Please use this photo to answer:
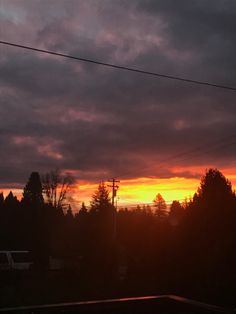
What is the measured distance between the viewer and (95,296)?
2484 centimetres

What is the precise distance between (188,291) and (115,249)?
10.7m

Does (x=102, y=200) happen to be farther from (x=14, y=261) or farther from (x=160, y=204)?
(x=160, y=204)

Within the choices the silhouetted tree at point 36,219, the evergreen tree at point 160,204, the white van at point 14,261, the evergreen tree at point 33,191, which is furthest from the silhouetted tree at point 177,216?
the evergreen tree at point 160,204

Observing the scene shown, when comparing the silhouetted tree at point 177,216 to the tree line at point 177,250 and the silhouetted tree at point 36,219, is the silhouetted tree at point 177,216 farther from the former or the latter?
the silhouetted tree at point 36,219

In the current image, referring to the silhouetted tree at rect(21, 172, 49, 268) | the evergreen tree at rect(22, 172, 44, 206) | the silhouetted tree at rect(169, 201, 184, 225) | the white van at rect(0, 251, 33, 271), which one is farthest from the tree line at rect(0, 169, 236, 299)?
the evergreen tree at rect(22, 172, 44, 206)

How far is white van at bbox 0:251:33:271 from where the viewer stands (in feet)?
129

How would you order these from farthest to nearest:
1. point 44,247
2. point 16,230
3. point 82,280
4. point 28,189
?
1. point 28,189
2. point 16,230
3. point 44,247
4. point 82,280

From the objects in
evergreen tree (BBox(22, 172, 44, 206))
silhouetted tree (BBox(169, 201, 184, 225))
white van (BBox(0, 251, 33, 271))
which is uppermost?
evergreen tree (BBox(22, 172, 44, 206))

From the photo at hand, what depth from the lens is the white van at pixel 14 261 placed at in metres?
39.4

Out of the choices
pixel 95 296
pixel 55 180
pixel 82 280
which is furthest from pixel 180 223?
pixel 55 180

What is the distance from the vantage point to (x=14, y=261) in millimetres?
40469

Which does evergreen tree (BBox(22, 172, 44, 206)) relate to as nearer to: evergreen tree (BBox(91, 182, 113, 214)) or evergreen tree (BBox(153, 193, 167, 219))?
evergreen tree (BBox(91, 182, 113, 214))

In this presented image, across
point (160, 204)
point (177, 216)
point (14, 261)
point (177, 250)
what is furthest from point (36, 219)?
point (160, 204)

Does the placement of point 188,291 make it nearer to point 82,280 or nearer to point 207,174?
point 82,280
